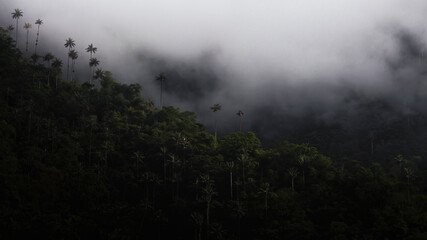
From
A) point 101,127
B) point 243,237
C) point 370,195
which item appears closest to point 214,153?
point 243,237

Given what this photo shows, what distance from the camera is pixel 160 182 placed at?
130000mm

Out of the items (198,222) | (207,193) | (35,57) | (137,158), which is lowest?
(198,222)

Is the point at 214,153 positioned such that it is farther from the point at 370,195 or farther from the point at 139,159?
the point at 370,195

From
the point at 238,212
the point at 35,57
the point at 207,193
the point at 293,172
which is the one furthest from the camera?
the point at 35,57

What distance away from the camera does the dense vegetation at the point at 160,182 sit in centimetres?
10044

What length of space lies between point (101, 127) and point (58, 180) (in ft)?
126

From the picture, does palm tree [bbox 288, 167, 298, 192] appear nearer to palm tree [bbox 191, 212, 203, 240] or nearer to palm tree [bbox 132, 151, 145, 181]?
palm tree [bbox 191, 212, 203, 240]

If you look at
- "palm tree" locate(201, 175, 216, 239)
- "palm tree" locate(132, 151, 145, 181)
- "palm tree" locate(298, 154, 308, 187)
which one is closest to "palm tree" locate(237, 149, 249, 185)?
"palm tree" locate(201, 175, 216, 239)

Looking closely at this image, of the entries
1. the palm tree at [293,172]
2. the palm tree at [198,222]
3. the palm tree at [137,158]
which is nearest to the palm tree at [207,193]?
the palm tree at [198,222]

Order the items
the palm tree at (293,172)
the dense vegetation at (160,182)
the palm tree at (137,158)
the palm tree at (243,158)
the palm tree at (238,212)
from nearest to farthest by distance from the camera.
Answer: the dense vegetation at (160,182)
the palm tree at (238,212)
the palm tree at (293,172)
the palm tree at (243,158)
the palm tree at (137,158)

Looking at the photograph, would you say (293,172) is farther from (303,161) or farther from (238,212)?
(238,212)

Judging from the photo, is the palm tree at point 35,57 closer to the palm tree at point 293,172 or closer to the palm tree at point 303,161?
the palm tree at point 293,172

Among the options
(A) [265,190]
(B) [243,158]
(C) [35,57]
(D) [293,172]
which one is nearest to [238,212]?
(A) [265,190]

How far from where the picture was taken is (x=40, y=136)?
417ft
